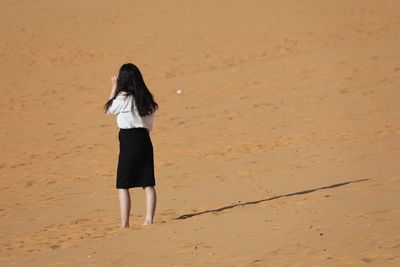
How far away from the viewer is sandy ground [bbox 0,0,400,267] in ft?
25.1

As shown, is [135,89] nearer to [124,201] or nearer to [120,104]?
[120,104]

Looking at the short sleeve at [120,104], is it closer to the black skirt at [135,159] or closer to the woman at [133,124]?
the woman at [133,124]

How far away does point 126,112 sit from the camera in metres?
8.37

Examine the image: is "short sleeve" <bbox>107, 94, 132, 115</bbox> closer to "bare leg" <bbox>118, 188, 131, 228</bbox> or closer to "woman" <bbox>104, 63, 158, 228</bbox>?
"woman" <bbox>104, 63, 158, 228</bbox>

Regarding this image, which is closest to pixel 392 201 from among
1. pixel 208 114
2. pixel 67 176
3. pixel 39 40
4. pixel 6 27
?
pixel 67 176

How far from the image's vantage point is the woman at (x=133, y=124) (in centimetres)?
833

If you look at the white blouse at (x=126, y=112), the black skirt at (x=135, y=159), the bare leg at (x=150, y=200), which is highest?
the white blouse at (x=126, y=112)

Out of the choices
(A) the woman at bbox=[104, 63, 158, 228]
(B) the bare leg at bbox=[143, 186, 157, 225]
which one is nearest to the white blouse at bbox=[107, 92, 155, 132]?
(A) the woman at bbox=[104, 63, 158, 228]

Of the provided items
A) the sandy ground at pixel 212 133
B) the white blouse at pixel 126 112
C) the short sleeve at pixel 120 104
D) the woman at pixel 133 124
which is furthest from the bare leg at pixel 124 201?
the short sleeve at pixel 120 104

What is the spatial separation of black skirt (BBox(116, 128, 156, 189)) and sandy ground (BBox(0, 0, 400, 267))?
0.48 m

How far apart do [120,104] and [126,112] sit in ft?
0.33

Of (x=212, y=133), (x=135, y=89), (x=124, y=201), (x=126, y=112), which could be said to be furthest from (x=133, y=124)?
(x=212, y=133)

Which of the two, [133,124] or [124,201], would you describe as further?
[124,201]

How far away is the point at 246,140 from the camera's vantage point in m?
14.7
